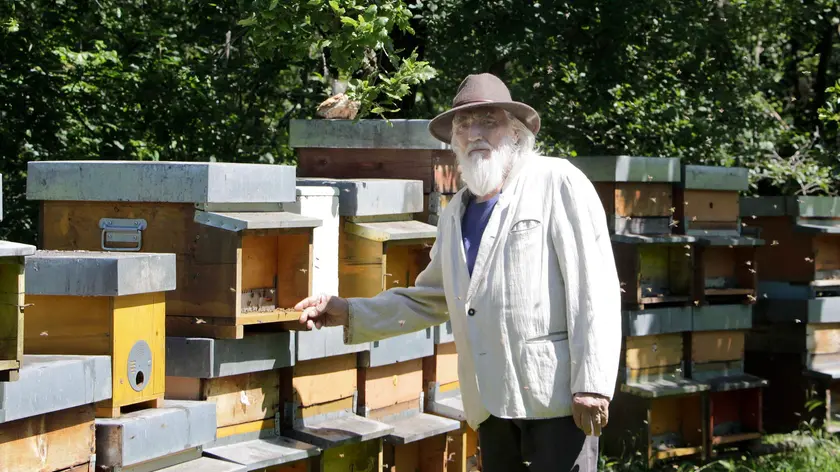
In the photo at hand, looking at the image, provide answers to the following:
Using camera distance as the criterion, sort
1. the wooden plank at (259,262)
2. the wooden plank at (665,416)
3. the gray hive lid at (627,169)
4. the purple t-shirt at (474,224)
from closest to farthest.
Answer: the purple t-shirt at (474,224) < the wooden plank at (259,262) < the gray hive lid at (627,169) < the wooden plank at (665,416)

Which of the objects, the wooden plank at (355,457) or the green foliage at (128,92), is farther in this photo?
the green foliage at (128,92)

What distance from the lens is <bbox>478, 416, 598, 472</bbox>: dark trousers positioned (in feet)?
10.8

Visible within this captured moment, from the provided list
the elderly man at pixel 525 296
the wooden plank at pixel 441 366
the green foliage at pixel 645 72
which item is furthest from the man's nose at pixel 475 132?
the green foliage at pixel 645 72

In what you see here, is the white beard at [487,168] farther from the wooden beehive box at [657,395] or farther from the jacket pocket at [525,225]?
the wooden beehive box at [657,395]

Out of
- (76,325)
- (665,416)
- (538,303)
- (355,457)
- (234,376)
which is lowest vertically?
(665,416)

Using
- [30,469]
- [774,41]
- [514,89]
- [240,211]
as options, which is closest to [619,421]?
[514,89]

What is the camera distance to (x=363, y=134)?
5.33 m

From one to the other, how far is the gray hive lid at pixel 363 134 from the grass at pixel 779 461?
2.28 metres

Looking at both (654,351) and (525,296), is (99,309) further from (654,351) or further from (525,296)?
(654,351)

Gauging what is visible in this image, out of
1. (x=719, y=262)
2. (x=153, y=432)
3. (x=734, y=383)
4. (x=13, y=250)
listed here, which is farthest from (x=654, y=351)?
(x=13, y=250)

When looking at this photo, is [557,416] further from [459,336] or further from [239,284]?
[239,284]

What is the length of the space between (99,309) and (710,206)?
4.24 metres

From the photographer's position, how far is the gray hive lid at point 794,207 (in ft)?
24.0

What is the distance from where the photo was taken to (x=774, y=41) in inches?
419
